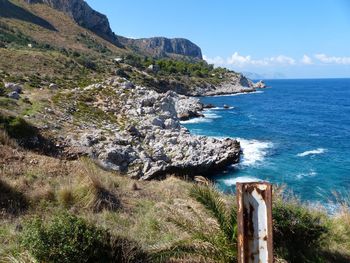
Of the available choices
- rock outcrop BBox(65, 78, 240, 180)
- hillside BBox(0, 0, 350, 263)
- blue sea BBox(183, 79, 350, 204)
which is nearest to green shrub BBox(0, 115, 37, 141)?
hillside BBox(0, 0, 350, 263)

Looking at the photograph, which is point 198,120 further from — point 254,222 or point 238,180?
point 254,222

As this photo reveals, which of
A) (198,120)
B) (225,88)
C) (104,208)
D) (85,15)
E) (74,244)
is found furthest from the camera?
(85,15)

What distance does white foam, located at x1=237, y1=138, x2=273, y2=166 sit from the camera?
31.7 meters

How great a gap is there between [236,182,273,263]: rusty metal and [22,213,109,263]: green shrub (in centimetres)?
293

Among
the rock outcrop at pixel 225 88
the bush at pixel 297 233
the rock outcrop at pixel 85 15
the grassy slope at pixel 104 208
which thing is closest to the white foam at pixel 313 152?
the grassy slope at pixel 104 208

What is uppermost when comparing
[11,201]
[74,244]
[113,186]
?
[74,244]

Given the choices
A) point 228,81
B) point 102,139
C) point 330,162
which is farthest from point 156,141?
point 228,81

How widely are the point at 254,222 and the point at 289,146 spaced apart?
37.5 metres

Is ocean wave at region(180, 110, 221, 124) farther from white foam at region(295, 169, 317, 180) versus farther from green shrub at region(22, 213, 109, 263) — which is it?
green shrub at region(22, 213, 109, 263)

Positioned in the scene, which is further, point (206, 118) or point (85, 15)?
point (85, 15)

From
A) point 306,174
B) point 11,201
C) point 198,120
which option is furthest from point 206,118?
point 11,201

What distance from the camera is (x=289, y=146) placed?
125 ft

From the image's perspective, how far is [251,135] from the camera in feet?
143

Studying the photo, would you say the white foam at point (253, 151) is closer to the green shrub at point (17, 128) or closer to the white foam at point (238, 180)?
the white foam at point (238, 180)
